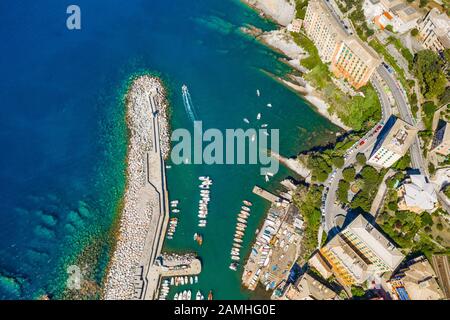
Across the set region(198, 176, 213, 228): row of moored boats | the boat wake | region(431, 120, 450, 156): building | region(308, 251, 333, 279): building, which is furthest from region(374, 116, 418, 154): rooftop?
the boat wake

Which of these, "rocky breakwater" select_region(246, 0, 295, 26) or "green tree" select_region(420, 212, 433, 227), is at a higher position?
"rocky breakwater" select_region(246, 0, 295, 26)

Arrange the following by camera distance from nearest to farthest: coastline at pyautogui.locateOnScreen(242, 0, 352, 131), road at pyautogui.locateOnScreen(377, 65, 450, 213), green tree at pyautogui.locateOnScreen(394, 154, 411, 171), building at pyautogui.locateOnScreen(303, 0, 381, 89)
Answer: road at pyautogui.locateOnScreen(377, 65, 450, 213) → green tree at pyautogui.locateOnScreen(394, 154, 411, 171) → building at pyautogui.locateOnScreen(303, 0, 381, 89) → coastline at pyautogui.locateOnScreen(242, 0, 352, 131)

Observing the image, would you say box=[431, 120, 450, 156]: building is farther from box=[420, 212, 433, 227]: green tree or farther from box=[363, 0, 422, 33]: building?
box=[363, 0, 422, 33]: building

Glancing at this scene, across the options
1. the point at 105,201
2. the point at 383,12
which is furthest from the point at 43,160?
the point at 383,12

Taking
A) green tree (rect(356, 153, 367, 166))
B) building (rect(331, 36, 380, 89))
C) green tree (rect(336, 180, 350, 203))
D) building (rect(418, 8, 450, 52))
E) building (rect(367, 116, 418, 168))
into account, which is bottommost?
green tree (rect(336, 180, 350, 203))

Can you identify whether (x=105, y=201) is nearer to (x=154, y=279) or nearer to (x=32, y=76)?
(x=154, y=279)

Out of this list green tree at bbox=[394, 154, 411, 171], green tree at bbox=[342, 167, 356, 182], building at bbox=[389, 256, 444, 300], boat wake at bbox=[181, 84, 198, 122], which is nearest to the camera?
building at bbox=[389, 256, 444, 300]

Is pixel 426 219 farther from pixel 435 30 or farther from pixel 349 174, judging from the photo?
pixel 435 30
